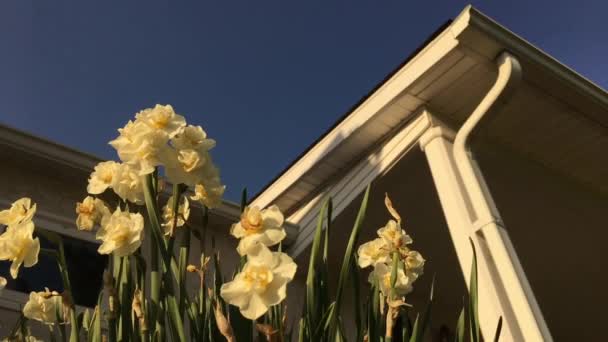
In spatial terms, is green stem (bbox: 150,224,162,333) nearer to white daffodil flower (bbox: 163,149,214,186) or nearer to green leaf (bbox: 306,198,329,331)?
Answer: white daffodil flower (bbox: 163,149,214,186)

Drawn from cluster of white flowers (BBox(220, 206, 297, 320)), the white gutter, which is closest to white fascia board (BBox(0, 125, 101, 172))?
the white gutter

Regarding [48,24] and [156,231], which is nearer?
[156,231]

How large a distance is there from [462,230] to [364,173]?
1.06 m

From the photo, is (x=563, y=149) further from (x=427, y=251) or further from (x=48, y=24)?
(x=48, y=24)

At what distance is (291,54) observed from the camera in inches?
400

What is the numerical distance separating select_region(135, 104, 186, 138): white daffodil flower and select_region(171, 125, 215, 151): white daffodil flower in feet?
0.05

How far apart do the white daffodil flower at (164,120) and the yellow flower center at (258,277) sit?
0.45m

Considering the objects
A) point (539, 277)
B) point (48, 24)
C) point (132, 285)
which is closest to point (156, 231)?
point (132, 285)

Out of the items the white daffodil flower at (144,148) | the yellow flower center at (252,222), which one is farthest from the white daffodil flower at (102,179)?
the yellow flower center at (252,222)

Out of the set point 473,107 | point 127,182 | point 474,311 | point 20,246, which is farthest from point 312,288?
point 473,107

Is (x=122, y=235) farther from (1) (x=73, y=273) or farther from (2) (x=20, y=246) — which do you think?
(1) (x=73, y=273)

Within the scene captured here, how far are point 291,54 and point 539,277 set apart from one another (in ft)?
18.0

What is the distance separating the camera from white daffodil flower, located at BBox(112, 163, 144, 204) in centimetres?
144

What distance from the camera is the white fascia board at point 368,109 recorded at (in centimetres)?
370
